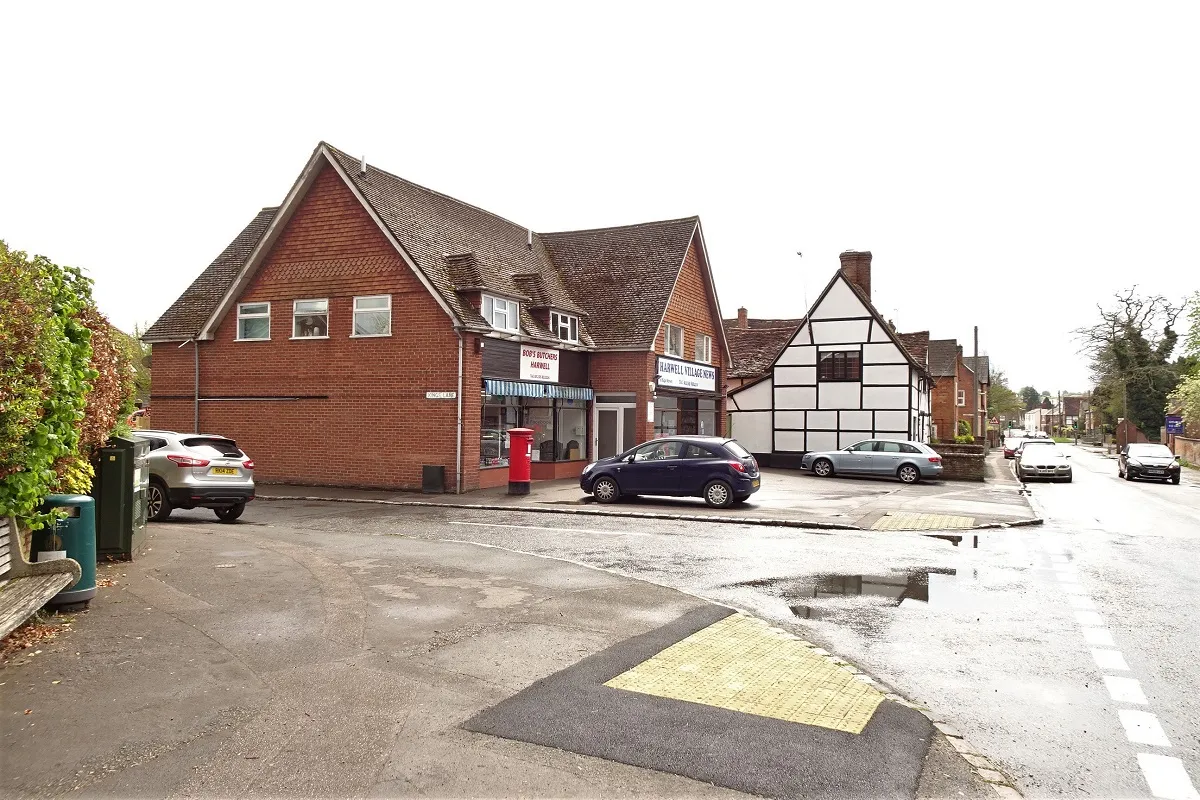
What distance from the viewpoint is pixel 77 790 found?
3939 mm

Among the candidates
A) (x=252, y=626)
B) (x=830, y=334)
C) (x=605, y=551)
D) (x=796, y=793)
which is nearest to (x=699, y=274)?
(x=830, y=334)

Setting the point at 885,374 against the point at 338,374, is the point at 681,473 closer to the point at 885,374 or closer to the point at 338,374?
the point at 338,374

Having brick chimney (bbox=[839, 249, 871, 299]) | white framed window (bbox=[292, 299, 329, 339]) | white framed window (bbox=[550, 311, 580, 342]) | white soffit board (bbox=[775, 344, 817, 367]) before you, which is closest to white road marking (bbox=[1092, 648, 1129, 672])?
white framed window (bbox=[550, 311, 580, 342])

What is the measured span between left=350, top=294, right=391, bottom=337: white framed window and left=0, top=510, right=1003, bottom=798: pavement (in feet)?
46.9

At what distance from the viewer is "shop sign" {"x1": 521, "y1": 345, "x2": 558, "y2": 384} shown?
23859mm

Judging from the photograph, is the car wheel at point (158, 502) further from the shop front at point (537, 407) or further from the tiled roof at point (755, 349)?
the tiled roof at point (755, 349)

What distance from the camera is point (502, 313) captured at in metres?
23.5

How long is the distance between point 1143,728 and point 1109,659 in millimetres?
1691

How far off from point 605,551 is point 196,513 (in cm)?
937

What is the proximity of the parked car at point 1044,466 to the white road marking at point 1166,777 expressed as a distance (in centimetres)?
2967

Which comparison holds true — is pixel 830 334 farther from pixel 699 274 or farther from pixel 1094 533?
pixel 1094 533

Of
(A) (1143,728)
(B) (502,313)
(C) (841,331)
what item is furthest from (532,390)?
(A) (1143,728)

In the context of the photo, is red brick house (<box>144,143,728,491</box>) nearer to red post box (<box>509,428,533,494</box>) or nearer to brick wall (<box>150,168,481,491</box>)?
brick wall (<box>150,168,481,491</box>)

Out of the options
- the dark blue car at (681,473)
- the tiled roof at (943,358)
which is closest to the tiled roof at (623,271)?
the dark blue car at (681,473)
